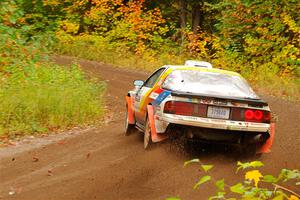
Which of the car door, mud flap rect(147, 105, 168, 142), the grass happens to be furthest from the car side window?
the grass

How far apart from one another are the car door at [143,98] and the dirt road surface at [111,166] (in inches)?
20.4

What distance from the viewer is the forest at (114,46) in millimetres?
13172

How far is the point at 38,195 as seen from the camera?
6988 millimetres

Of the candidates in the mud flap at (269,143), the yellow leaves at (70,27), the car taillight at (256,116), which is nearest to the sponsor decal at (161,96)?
the car taillight at (256,116)

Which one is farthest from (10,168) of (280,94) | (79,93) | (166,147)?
(280,94)

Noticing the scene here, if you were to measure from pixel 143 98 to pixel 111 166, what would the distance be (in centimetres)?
190

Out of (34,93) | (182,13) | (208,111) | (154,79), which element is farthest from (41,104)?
(182,13)

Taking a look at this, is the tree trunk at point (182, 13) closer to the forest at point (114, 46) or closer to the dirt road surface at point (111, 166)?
the forest at point (114, 46)

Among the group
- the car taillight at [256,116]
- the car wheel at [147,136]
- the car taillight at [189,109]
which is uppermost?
the car taillight at [189,109]

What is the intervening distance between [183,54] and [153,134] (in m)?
21.4

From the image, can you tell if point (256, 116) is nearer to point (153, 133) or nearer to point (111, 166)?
point (153, 133)

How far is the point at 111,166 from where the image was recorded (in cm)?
850

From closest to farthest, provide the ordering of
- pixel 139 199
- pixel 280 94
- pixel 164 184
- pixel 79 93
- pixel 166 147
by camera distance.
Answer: pixel 139 199, pixel 164 184, pixel 166 147, pixel 79 93, pixel 280 94

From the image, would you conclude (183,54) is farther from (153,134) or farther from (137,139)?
(153,134)
